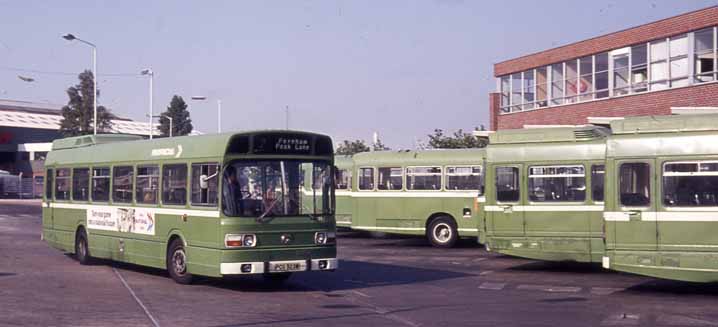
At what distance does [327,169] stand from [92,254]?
734 centimetres

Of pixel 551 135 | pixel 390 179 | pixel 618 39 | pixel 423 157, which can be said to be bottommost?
pixel 390 179

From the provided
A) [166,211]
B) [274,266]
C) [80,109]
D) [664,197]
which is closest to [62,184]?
[166,211]

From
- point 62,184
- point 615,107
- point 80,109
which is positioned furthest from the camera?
point 80,109

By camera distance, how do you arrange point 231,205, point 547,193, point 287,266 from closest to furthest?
1. point 231,205
2. point 287,266
3. point 547,193

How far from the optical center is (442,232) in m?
27.5

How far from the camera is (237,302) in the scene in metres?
14.8

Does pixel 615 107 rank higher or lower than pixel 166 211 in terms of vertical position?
higher

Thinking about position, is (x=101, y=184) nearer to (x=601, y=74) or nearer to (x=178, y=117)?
(x=601, y=74)

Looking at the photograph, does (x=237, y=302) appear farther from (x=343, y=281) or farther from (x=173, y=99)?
(x=173, y=99)

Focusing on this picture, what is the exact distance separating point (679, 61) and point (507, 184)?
13247 millimetres

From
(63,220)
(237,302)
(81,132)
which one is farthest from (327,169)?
(81,132)

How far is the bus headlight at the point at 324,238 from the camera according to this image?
16.3 meters

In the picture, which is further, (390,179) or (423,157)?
(390,179)

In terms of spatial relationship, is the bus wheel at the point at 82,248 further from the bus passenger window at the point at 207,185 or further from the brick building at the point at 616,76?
the brick building at the point at 616,76
